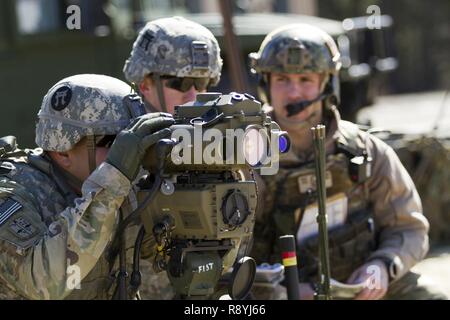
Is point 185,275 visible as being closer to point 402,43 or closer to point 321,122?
point 321,122

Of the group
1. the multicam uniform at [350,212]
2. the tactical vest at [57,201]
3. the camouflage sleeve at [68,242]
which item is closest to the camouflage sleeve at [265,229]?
the multicam uniform at [350,212]

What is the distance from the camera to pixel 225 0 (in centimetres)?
761

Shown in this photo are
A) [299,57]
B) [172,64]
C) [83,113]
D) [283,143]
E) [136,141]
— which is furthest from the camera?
[299,57]

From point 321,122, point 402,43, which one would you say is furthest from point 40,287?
point 402,43

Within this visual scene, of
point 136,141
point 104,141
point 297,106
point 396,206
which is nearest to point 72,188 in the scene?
point 104,141

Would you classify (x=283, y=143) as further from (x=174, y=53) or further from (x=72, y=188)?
(x=174, y=53)

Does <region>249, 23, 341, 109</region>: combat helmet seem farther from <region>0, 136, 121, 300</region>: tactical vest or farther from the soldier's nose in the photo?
<region>0, 136, 121, 300</region>: tactical vest

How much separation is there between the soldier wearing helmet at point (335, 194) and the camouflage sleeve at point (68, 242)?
1560 mm

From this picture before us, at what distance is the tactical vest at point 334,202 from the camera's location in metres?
4.78

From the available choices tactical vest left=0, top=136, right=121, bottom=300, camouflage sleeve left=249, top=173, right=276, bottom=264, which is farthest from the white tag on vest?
tactical vest left=0, top=136, right=121, bottom=300

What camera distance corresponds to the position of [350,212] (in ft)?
16.1

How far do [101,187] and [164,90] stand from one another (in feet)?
4.42

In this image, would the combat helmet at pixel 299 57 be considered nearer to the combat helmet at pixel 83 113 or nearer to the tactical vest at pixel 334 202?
the tactical vest at pixel 334 202

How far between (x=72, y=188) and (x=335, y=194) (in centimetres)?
156
